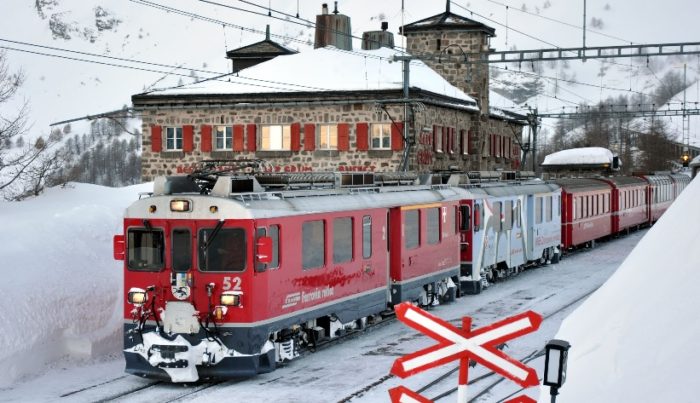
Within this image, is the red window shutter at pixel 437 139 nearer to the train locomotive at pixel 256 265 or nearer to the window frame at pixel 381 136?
the window frame at pixel 381 136

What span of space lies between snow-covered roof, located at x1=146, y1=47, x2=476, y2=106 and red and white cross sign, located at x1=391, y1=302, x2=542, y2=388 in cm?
3119

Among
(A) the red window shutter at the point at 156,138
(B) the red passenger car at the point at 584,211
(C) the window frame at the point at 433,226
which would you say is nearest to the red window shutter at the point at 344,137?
(A) the red window shutter at the point at 156,138

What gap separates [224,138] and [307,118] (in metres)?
3.44

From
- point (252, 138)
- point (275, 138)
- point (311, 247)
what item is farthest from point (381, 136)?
point (311, 247)

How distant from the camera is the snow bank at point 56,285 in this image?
1569 centimetres

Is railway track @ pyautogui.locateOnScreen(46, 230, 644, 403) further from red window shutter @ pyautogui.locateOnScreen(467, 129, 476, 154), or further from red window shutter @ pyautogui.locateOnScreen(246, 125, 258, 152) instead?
red window shutter @ pyautogui.locateOnScreen(467, 129, 476, 154)

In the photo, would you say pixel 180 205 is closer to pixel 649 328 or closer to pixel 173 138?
pixel 649 328

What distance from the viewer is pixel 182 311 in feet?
45.6

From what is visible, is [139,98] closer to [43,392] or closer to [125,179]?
[43,392]

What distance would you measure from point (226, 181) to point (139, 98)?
90.9 feet

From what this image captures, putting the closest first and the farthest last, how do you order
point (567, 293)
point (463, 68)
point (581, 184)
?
point (567, 293) → point (581, 184) → point (463, 68)

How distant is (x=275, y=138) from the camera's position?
4012 centimetres

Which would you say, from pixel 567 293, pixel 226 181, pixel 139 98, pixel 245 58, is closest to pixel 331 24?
pixel 245 58

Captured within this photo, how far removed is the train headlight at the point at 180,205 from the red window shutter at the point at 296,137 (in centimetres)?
2549
